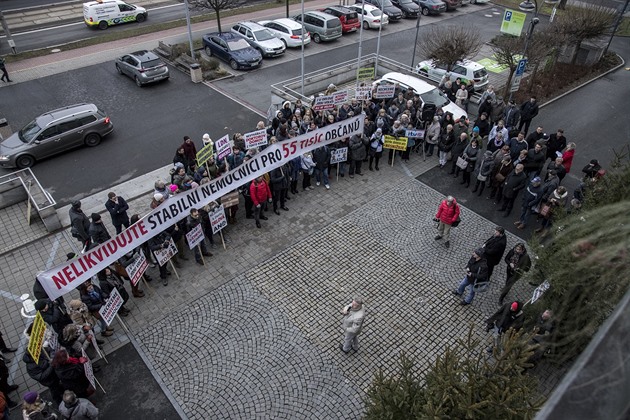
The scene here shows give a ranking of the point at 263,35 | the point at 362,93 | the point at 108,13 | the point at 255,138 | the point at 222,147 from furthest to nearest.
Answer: the point at 108,13 → the point at 263,35 → the point at 362,93 → the point at 255,138 → the point at 222,147

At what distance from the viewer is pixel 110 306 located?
31.2 ft

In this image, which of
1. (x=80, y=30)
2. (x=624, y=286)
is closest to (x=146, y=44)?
(x=80, y=30)

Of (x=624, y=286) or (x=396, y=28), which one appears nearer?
(x=624, y=286)

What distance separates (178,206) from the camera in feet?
37.0

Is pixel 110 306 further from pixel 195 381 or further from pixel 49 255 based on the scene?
pixel 49 255

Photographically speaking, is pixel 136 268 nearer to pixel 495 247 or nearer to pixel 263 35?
pixel 495 247

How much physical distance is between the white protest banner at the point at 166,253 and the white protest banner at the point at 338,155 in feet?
19.3

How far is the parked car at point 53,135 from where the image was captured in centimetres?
1622

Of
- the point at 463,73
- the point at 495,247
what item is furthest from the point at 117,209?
the point at 463,73

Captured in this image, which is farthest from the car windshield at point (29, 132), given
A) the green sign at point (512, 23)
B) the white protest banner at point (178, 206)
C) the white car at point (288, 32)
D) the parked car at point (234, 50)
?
the green sign at point (512, 23)

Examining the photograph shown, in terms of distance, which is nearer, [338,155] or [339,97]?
[338,155]

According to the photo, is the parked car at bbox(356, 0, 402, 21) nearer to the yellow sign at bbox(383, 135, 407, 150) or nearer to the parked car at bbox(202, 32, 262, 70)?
the parked car at bbox(202, 32, 262, 70)

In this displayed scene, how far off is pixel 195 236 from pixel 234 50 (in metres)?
16.2

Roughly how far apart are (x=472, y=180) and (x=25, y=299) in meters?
13.4
